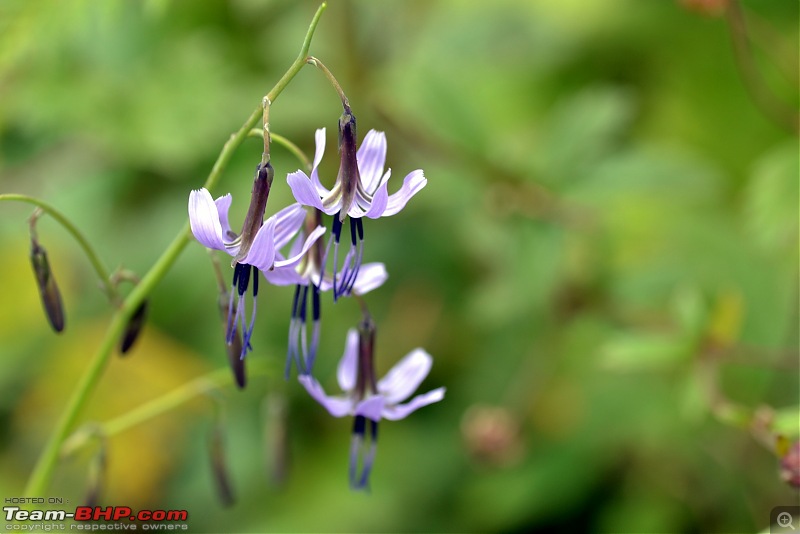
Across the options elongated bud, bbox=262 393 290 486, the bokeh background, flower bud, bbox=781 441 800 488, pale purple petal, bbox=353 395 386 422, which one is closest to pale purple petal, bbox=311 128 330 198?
pale purple petal, bbox=353 395 386 422

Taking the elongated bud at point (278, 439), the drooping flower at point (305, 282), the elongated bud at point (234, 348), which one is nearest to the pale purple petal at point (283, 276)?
the drooping flower at point (305, 282)

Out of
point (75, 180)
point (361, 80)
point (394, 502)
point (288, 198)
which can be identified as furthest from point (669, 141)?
point (75, 180)

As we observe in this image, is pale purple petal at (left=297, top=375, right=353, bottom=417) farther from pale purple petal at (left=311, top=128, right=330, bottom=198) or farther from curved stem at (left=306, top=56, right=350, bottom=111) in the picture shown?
curved stem at (left=306, top=56, right=350, bottom=111)

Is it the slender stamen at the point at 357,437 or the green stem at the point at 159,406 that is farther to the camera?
the green stem at the point at 159,406

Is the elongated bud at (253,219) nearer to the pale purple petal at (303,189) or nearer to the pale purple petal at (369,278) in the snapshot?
the pale purple petal at (303,189)

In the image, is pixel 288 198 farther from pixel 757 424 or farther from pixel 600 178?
pixel 757 424
